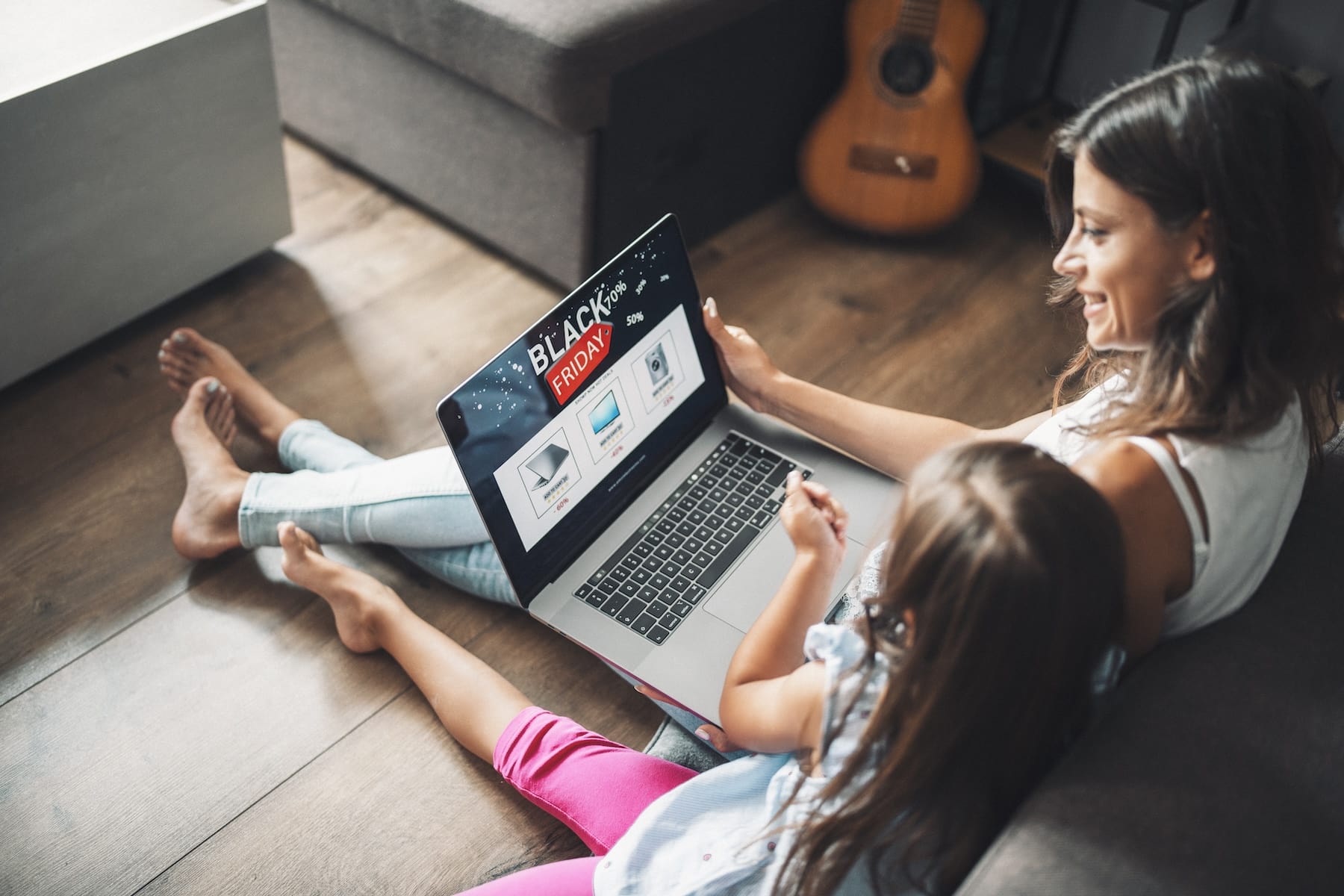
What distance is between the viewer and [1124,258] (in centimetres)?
84

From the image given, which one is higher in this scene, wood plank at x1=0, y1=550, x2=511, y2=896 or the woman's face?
the woman's face

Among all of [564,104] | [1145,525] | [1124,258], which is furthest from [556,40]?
[1145,525]

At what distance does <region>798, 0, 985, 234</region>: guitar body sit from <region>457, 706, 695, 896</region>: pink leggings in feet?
3.93

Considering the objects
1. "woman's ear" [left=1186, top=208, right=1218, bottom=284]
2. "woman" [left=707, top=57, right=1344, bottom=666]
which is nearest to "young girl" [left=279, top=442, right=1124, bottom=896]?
"woman" [left=707, top=57, right=1344, bottom=666]

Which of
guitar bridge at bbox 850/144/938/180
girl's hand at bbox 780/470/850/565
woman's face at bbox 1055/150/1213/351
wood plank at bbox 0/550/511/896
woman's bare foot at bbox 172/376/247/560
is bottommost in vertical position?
wood plank at bbox 0/550/511/896

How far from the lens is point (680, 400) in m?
1.21

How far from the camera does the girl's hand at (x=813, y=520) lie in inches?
38.3

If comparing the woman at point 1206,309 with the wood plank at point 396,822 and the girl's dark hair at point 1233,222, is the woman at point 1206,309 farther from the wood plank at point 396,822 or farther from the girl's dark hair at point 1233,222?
the wood plank at point 396,822

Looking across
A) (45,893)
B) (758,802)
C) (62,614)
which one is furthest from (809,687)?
(62,614)

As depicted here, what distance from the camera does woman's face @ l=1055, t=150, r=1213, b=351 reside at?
32.1 inches

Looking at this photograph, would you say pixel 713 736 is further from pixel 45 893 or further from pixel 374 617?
pixel 45 893

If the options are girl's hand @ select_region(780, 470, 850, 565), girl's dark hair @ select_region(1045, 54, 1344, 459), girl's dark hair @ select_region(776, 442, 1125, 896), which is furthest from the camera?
girl's hand @ select_region(780, 470, 850, 565)

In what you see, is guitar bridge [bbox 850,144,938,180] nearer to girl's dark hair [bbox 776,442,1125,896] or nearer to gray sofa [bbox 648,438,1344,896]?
gray sofa [bbox 648,438,1344,896]

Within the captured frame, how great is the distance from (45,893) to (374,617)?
0.41m
